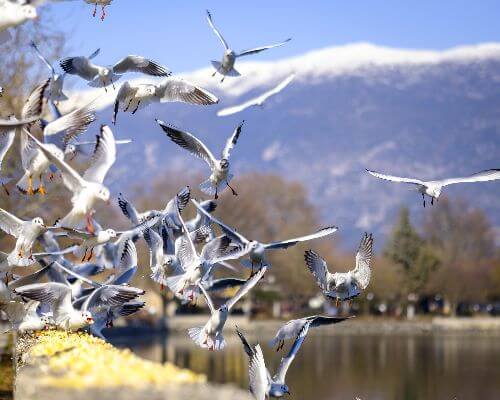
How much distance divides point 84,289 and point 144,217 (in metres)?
1.28

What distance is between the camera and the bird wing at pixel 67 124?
41.2 ft

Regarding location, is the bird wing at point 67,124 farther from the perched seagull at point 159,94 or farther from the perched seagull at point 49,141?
the perched seagull at point 159,94

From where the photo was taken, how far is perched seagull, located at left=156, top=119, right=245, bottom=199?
47.3ft

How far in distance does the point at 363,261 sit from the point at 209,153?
340 centimetres

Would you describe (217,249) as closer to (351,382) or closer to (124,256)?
(124,256)

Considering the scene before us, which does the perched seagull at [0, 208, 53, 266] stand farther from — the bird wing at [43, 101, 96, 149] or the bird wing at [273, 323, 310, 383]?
the bird wing at [273, 323, 310, 383]

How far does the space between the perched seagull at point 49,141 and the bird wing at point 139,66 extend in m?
1.55

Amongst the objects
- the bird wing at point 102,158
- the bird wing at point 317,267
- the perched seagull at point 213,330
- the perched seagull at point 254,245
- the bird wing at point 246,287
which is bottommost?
the perched seagull at point 213,330

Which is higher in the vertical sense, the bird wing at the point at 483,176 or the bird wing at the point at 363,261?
the bird wing at the point at 483,176

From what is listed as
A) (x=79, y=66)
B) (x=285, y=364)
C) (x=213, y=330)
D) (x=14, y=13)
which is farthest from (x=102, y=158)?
(x=213, y=330)

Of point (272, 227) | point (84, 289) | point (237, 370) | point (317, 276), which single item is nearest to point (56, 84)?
point (84, 289)

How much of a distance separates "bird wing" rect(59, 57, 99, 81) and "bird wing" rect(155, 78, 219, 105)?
0.81 meters

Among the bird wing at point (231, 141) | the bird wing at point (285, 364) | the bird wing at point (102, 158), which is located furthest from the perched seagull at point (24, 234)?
the bird wing at point (285, 364)

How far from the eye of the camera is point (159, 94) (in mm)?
14641
